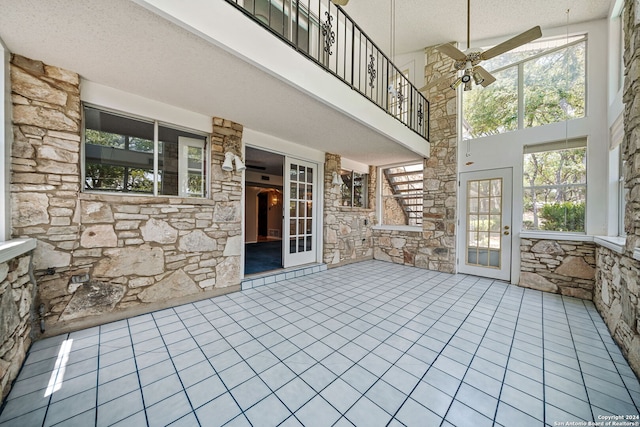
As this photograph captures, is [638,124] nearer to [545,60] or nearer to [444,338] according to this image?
[444,338]

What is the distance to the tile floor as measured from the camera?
139 cm

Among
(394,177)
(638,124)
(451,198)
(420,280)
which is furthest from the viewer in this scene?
(394,177)

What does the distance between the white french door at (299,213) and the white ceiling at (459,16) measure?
3.03 meters

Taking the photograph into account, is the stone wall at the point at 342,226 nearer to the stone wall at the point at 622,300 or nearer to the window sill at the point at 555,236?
the window sill at the point at 555,236

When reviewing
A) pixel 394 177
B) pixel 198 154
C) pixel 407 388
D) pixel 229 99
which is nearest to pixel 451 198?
pixel 394 177

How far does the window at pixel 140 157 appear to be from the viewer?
253 centimetres

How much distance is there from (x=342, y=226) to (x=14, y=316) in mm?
4520

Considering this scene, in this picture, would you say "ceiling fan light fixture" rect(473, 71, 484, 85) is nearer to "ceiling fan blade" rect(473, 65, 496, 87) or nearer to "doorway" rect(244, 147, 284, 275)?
"ceiling fan blade" rect(473, 65, 496, 87)

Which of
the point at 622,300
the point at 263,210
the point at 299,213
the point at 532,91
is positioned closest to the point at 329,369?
the point at 622,300

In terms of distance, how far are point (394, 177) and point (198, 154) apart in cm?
460

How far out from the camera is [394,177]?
605cm

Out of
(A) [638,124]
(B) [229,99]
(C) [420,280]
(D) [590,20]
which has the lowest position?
(C) [420,280]

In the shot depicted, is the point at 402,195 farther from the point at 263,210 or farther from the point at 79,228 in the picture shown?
the point at 263,210

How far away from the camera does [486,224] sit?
4.41 metres
